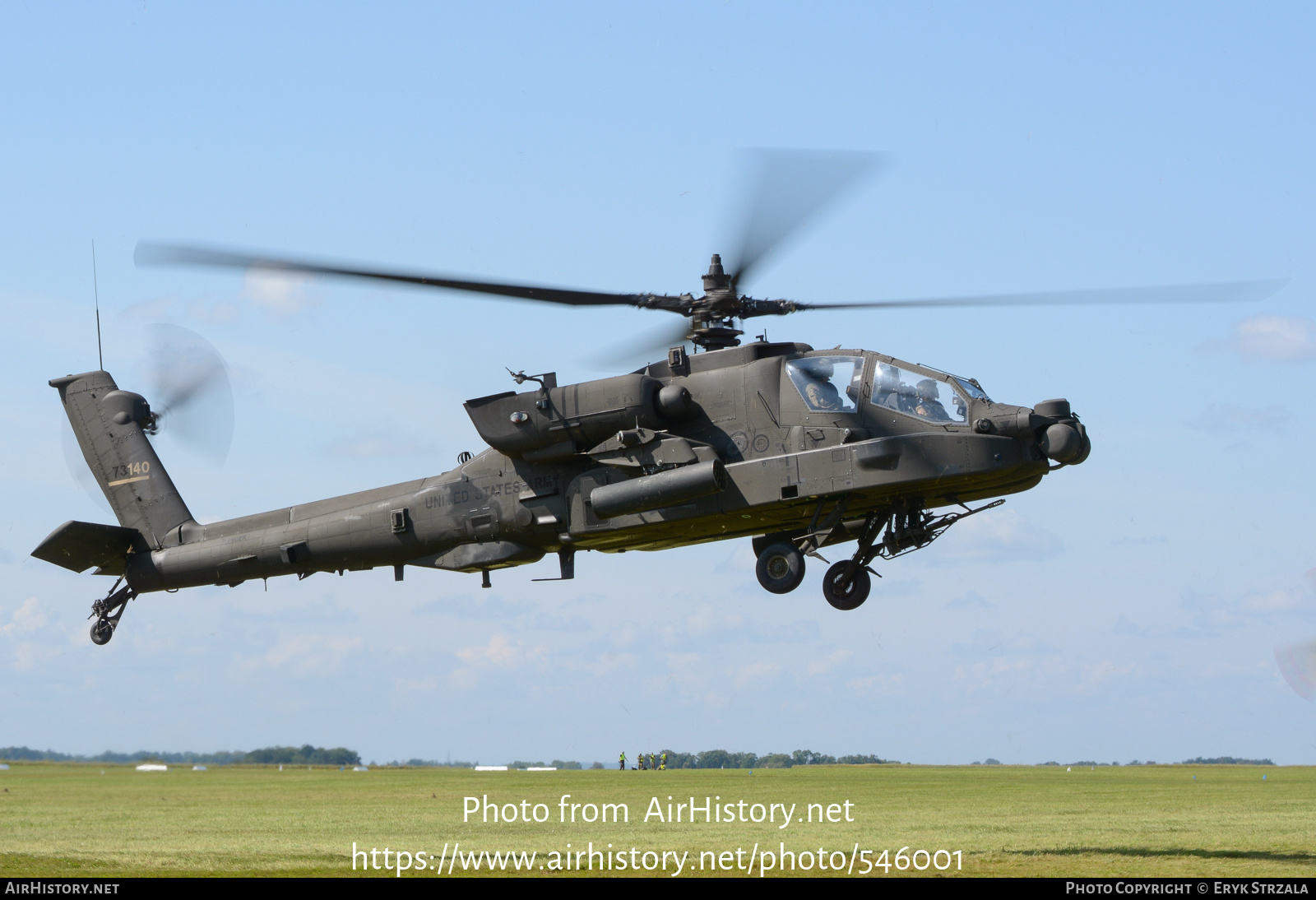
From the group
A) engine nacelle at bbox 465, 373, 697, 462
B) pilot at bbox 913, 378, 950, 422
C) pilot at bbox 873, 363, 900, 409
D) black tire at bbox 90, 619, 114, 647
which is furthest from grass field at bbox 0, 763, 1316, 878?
pilot at bbox 873, 363, 900, 409

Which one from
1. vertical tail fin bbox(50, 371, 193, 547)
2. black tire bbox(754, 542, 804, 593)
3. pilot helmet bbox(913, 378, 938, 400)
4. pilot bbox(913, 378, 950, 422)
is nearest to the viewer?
pilot bbox(913, 378, 950, 422)

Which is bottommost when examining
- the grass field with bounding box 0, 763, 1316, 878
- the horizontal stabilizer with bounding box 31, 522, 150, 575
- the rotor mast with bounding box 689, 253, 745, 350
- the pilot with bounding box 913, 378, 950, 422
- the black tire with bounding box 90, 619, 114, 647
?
the grass field with bounding box 0, 763, 1316, 878

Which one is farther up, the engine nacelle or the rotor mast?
the rotor mast

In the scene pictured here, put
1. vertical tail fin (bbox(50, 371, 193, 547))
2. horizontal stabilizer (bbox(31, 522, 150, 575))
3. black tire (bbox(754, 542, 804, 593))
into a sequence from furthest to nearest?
vertical tail fin (bbox(50, 371, 193, 547)) → horizontal stabilizer (bbox(31, 522, 150, 575)) → black tire (bbox(754, 542, 804, 593))

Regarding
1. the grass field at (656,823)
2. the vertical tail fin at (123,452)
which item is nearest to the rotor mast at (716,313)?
the grass field at (656,823)

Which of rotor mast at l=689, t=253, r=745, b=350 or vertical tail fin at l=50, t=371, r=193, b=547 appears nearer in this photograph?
rotor mast at l=689, t=253, r=745, b=350

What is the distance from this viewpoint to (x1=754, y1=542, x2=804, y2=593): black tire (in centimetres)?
1875

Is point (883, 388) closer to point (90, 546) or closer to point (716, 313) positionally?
point (716, 313)

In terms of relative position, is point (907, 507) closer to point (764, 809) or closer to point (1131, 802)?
point (764, 809)

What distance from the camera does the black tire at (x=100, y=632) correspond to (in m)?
23.7

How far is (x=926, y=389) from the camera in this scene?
58.3 feet

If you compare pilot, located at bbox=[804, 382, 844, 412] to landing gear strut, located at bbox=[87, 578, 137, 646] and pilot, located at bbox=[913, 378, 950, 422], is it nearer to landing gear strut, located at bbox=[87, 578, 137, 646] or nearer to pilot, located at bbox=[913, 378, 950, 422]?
pilot, located at bbox=[913, 378, 950, 422]

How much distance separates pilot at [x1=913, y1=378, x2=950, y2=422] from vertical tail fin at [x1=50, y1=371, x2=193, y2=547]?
14.2m

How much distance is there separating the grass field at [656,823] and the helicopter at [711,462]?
17.6 feet
